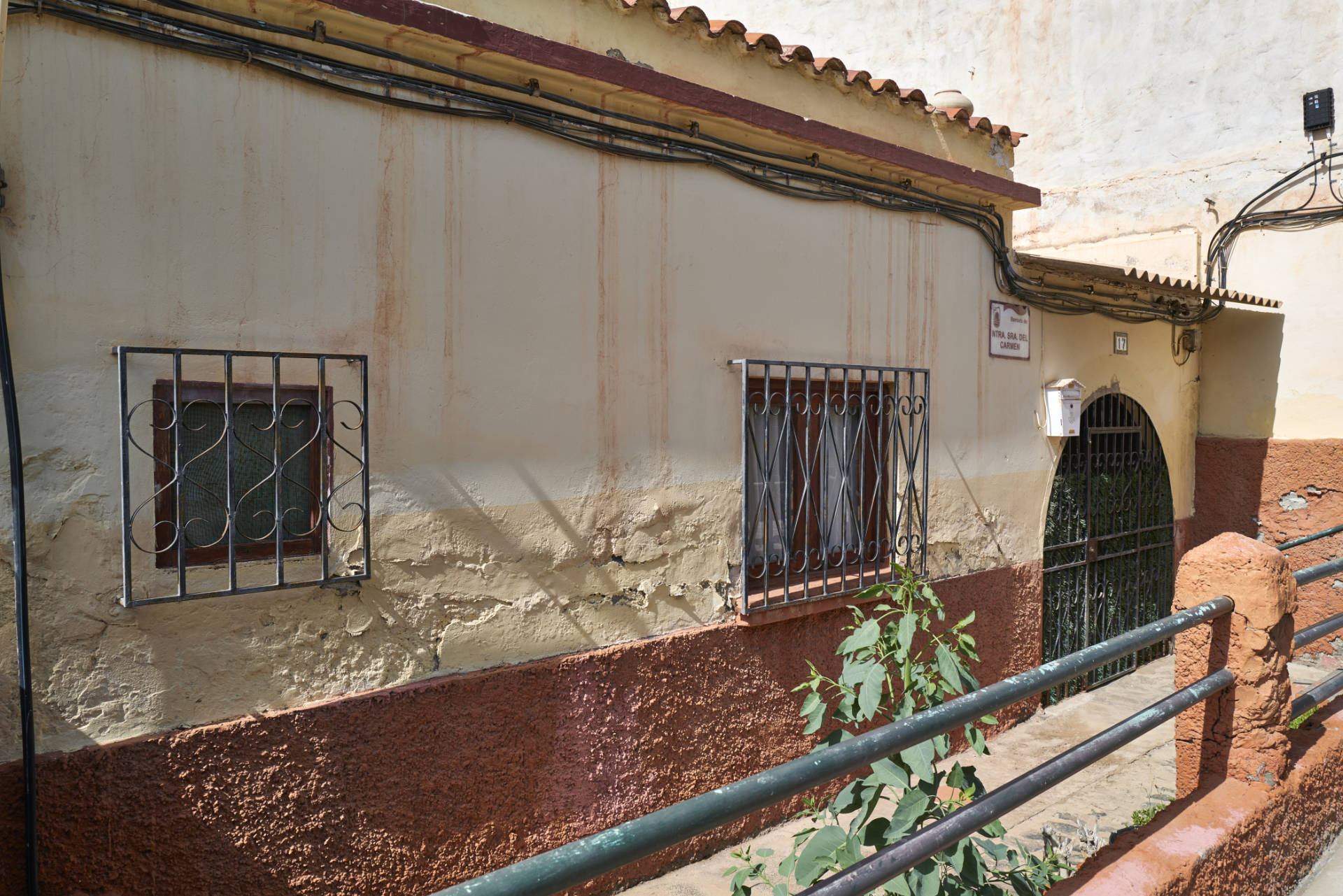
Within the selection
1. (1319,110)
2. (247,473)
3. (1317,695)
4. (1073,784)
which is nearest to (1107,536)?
(1073,784)

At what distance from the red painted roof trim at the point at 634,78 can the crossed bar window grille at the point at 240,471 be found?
1103 millimetres

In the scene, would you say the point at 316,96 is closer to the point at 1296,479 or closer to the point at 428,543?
the point at 428,543

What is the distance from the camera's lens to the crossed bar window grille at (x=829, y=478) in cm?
416

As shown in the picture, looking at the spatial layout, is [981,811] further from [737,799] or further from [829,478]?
[829,478]

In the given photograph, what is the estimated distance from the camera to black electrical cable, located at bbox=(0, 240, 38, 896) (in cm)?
231

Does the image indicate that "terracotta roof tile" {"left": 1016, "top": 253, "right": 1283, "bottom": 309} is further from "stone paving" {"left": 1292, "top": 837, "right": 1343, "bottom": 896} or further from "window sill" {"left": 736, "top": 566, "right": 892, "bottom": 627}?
"stone paving" {"left": 1292, "top": 837, "right": 1343, "bottom": 896}

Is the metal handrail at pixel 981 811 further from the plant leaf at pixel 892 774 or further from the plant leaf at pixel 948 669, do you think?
the plant leaf at pixel 948 669

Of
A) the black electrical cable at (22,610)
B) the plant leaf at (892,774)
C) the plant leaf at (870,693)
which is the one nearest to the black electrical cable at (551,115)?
the black electrical cable at (22,610)

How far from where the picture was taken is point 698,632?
3.94 meters

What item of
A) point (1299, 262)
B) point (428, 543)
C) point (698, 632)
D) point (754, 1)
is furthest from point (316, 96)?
point (754, 1)

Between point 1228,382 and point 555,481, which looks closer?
point 555,481

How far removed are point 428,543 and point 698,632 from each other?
1.33 metres

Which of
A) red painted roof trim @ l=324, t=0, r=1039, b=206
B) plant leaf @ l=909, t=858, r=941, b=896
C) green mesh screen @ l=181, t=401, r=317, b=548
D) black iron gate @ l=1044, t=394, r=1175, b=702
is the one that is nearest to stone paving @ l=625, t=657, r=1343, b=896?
black iron gate @ l=1044, t=394, r=1175, b=702

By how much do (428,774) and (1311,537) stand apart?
6327 millimetres
